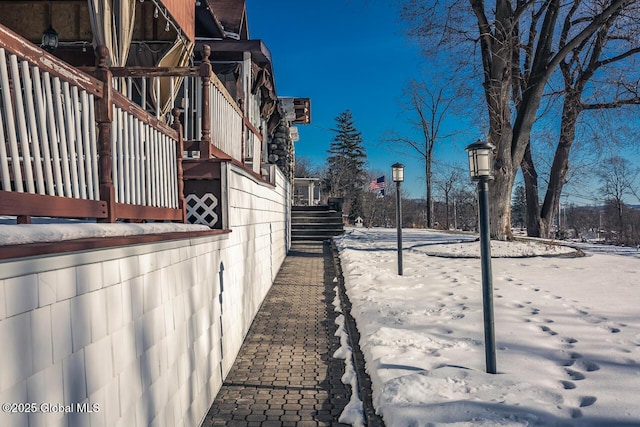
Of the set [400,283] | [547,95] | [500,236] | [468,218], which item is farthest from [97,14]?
[468,218]

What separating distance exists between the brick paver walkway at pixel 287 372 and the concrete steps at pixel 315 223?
31.0ft

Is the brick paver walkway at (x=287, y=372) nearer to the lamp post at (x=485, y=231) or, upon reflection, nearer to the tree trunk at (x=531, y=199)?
the lamp post at (x=485, y=231)

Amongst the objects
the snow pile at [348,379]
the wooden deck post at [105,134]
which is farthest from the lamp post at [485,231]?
the wooden deck post at [105,134]

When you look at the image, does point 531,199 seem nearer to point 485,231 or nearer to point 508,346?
point 508,346

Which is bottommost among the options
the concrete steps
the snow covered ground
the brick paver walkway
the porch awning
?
the brick paver walkway

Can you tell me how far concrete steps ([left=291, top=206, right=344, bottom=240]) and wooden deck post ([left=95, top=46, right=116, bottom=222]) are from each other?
14.3 meters

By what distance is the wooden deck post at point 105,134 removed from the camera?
2.39 meters

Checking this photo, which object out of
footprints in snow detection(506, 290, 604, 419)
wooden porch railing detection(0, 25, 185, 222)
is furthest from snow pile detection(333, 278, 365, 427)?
wooden porch railing detection(0, 25, 185, 222)

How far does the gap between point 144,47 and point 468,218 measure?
75476 millimetres

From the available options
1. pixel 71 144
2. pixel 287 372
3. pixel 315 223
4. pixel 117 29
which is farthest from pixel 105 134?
pixel 315 223

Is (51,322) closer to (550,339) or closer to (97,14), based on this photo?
(550,339)

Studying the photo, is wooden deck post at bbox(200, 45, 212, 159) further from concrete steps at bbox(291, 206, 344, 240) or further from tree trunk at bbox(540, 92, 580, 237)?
tree trunk at bbox(540, 92, 580, 237)

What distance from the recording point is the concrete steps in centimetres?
1706

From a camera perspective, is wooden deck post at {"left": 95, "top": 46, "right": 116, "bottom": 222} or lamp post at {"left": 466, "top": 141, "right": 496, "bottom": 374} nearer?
wooden deck post at {"left": 95, "top": 46, "right": 116, "bottom": 222}
